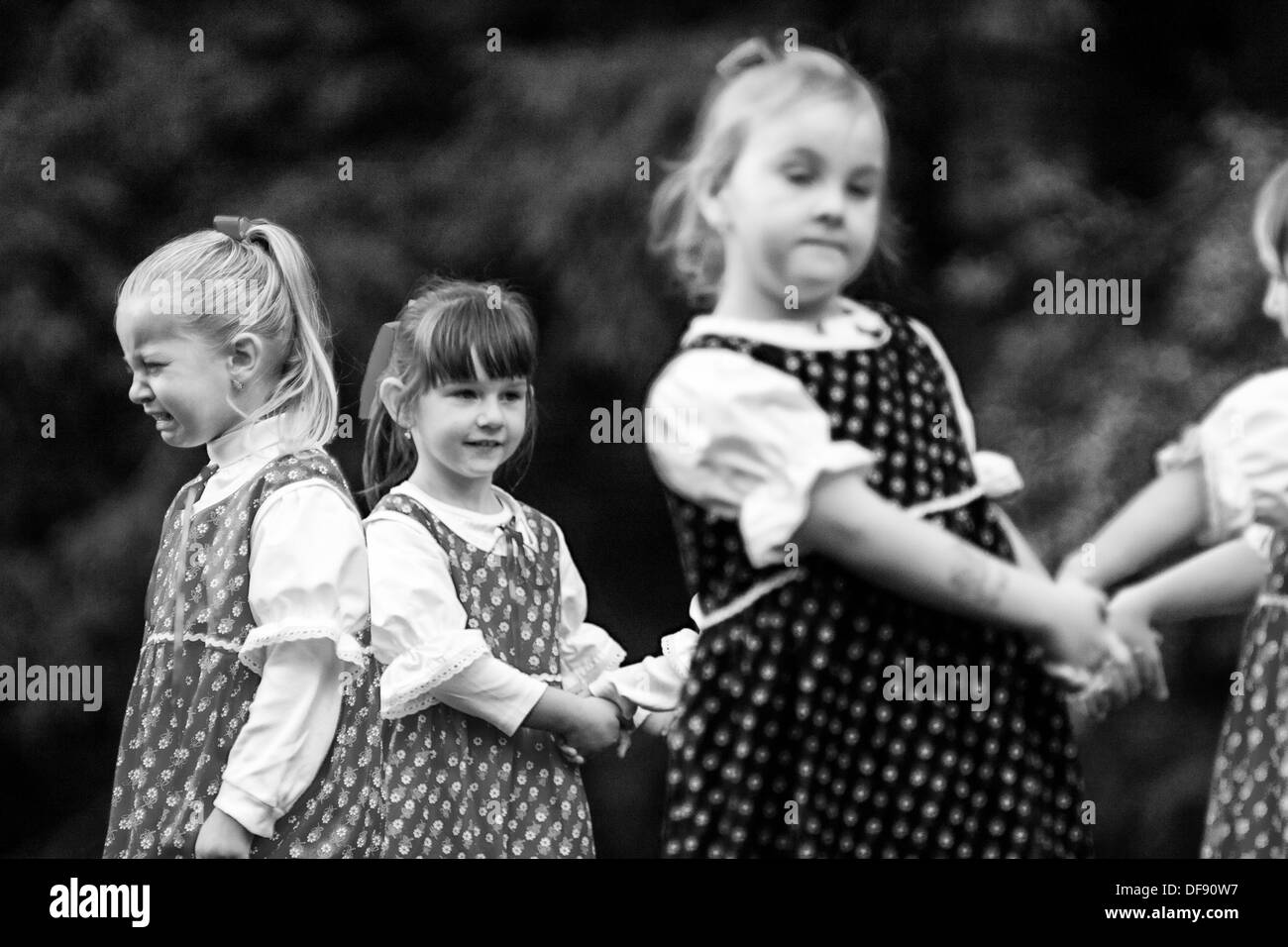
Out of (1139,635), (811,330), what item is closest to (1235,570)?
(1139,635)

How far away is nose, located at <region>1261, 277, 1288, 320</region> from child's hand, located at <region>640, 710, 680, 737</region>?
2.75ft

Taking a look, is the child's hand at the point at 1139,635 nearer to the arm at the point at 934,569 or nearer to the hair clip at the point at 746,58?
the arm at the point at 934,569

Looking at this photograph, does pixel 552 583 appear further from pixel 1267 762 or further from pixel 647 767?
pixel 1267 762

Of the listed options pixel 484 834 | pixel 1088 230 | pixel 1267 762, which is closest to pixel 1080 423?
pixel 1088 230

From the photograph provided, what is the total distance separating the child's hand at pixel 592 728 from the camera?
7.66 ft

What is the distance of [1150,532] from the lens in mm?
2045

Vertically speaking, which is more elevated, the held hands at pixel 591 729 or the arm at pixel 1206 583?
the arm at pixel 1206 583

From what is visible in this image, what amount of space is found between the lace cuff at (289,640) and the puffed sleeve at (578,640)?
0.28m

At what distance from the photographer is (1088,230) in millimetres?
2393

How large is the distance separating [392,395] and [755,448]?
73 cm

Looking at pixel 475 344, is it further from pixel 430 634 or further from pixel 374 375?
pixel 430 634

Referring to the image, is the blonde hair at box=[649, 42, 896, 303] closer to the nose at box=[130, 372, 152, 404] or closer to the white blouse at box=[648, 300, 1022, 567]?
the white blouse at box=[648, 300, 1022, 567]

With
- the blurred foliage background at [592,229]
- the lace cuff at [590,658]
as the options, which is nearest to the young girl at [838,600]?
the blurred foliage background at [592,229]
